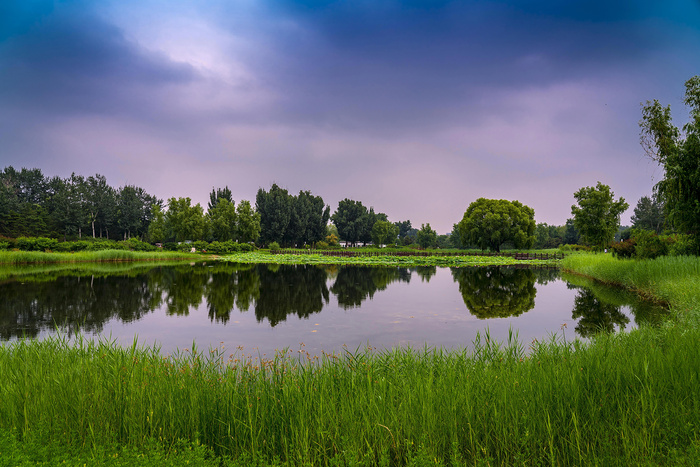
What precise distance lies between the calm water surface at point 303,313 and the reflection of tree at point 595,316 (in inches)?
1.3

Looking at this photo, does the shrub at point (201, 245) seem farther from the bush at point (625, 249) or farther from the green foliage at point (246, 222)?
the bush at point (625, 249)

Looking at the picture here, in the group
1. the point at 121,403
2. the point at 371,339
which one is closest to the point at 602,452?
the point at 121,403

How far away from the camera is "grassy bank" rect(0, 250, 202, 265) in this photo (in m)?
32.0

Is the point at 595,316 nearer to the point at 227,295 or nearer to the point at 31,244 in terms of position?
the point at 227,295

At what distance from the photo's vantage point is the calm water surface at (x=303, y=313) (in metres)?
10.1

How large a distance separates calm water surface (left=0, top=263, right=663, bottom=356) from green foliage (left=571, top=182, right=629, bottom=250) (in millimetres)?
21429

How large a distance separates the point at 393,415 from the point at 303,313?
32.6 feet

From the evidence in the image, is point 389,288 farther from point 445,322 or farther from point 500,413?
point 500,413

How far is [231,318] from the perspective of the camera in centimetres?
1273

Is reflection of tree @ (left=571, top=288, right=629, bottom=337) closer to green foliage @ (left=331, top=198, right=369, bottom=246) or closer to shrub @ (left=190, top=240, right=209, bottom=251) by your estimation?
shrub @ (left=190, top=240, right=209, bottom=251)

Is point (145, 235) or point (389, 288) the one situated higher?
point (145, 235)

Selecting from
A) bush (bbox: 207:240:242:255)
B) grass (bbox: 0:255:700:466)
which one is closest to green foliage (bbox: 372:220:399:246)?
bush (bbox: 207:240:242:255)

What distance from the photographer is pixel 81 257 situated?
37094mm

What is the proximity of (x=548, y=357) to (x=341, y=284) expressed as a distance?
686 inches
